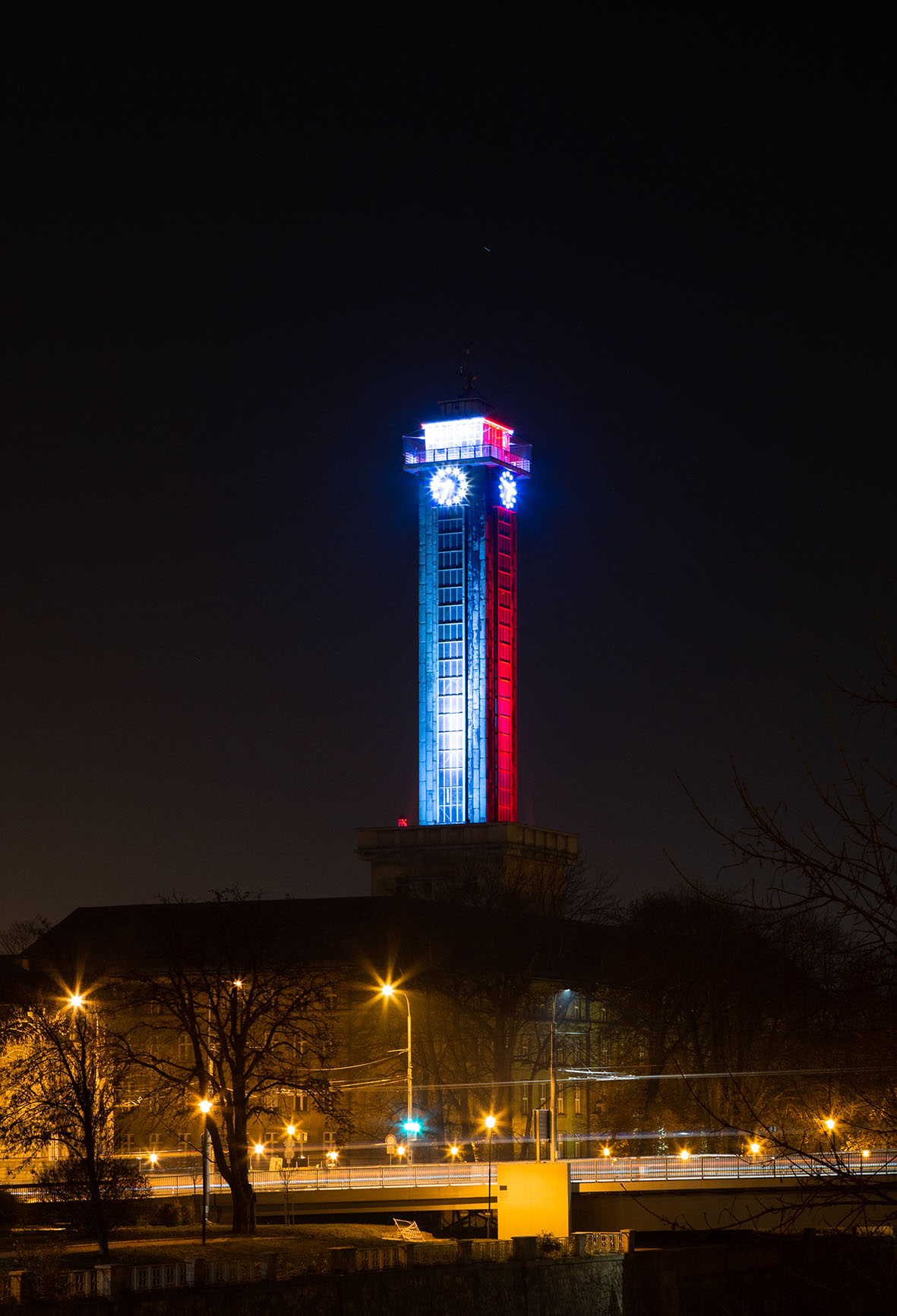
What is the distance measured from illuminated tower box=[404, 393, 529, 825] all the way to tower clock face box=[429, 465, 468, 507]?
6cm

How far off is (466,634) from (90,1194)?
95.5 m

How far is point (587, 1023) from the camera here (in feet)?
355

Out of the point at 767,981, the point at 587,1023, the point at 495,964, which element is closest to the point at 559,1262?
the point at 767,981

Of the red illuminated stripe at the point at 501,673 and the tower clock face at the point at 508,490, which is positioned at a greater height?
the tower clock face at the point at 508,490

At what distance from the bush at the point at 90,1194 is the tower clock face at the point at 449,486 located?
9404cm

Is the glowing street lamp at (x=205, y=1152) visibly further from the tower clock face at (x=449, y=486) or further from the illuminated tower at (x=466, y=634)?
the tower clock face at (x=449, y=486)

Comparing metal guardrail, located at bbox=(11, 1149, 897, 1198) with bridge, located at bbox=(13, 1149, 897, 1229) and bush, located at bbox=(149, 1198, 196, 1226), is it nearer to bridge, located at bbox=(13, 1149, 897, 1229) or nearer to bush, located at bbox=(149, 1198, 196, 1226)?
bridge, located at bbox=(13, 1149, 897, 1229)

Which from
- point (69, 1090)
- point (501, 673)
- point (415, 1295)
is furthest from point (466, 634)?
point (415, 1295)

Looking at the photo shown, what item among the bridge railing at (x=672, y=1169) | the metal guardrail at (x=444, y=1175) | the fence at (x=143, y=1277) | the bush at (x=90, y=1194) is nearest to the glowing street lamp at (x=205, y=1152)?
the bush at (x=90, y=1194)

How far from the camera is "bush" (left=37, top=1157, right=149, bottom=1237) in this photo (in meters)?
54.2

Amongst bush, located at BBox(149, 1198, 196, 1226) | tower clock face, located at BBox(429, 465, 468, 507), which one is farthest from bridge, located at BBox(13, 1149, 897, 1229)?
tower clock face, located at BBox(429, 465, 468, 507)

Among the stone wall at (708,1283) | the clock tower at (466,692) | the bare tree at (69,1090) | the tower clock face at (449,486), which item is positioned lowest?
the stone wall at (708,1283)

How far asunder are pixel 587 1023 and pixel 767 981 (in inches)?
732

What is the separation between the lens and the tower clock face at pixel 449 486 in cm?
15088
